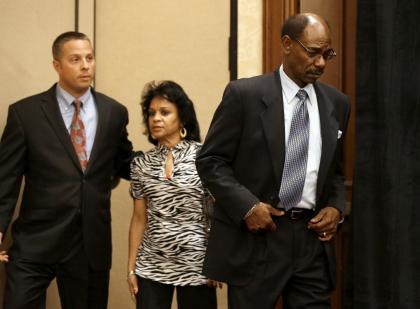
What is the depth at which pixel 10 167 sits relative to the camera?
3559 millimetres

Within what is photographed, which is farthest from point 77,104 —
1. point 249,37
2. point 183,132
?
point 249,37

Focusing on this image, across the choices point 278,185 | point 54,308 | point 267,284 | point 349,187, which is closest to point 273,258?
point 267,284

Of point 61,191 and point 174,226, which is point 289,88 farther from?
point 61,191

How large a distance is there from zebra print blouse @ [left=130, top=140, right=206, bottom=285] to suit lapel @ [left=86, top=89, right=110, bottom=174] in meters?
0.29

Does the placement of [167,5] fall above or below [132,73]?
above

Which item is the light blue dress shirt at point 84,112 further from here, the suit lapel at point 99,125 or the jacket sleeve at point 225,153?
the jacket sleeve at point 225,153

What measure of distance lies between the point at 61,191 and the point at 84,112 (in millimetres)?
423

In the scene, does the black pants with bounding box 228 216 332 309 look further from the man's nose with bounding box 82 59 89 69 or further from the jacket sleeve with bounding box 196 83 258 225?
the man's nose with bounding box 82 59 89 69

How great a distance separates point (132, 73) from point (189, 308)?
156 cm

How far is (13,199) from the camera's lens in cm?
361

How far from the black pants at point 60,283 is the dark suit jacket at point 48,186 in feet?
0.15

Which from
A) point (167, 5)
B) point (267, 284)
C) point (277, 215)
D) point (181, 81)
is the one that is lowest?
point (267, 284)

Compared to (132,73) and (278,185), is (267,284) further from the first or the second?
(132,73)

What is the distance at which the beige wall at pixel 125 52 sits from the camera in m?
4.14
